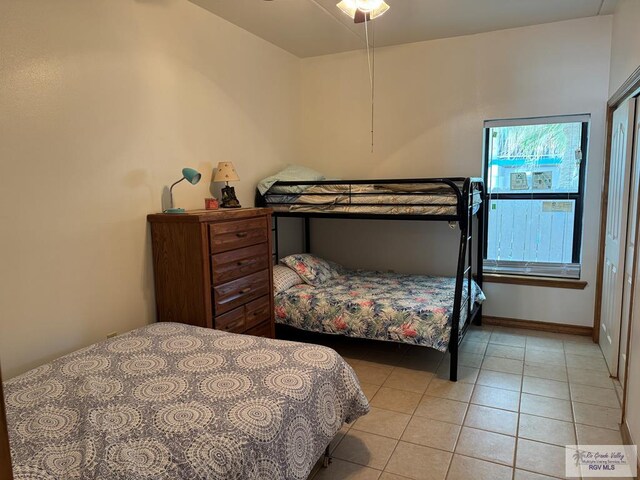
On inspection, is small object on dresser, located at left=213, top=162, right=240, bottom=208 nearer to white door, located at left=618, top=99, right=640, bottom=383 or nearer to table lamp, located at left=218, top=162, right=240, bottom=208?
table lamp, located at left=218, top=162, right=240, bottom=208

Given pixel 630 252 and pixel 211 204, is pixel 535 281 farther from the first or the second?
pixel 211 204

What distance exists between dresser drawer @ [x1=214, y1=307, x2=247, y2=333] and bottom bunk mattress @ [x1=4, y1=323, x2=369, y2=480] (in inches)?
16.5

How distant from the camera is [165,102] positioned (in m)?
2.81

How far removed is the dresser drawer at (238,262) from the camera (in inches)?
104

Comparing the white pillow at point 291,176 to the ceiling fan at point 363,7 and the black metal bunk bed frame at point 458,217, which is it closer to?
the black metal bunk bed frame at point 458,217

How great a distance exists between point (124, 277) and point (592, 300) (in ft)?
12.0

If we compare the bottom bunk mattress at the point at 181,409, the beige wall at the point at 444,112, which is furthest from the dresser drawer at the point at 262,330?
the beige wall at the point at 444,112

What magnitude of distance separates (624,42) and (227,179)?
2839 mm

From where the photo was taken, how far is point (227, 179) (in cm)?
314

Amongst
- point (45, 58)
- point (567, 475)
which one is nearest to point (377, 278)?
point (567, 475)

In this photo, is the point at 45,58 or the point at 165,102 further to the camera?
the point at 165,102

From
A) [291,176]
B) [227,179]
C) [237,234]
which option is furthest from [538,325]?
[227,179]

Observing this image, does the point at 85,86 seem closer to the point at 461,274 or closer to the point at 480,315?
the point at 461,274

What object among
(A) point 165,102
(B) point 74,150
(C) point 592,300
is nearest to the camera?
(B) point 74,150
